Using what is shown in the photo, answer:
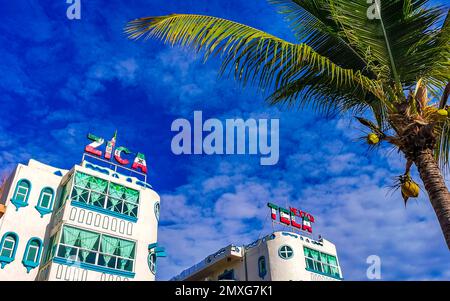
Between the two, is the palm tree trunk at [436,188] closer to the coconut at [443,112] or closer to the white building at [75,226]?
the coconut at [443,112]

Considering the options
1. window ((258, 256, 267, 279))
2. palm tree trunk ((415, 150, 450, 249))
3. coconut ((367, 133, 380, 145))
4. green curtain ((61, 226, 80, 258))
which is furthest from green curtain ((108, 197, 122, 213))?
palm tree trunk ((415, 150, 450, 249))

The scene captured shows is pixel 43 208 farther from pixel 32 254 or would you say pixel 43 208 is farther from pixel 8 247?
pixel 8 247

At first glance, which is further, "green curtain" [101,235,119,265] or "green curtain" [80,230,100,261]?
"green curtain" [101,235,119,265]

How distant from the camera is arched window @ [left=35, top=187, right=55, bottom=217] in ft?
66.9

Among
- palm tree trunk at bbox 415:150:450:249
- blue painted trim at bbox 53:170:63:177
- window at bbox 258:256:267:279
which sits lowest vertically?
palm tree trunk at bbox 415:150:450:249

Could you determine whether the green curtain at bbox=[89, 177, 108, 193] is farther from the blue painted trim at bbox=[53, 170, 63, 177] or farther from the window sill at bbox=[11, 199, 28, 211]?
the window sill at bbox=[11, 199, 28, 211]

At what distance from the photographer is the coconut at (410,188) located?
6145 mm

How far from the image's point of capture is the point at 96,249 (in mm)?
19797

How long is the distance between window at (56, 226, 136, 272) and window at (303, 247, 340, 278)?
15.0 meters

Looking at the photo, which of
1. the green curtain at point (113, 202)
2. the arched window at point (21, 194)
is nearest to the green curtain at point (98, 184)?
the green curtain at point (113, 202)

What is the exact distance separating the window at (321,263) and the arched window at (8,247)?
20.3 m

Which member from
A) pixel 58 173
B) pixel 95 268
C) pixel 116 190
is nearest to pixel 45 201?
pixel 58 173
